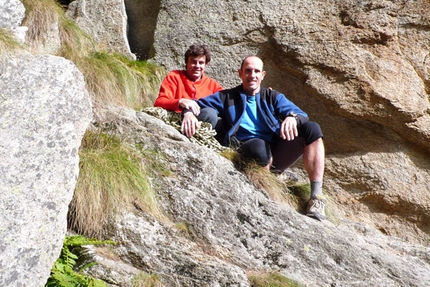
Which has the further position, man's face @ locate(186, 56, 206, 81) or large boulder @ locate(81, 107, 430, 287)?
man's face @ locate(186, 56, 206, 81)

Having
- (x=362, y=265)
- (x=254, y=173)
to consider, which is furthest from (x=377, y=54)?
(x=362, y=265)

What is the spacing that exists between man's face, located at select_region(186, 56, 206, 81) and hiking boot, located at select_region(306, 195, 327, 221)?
2.36 meters

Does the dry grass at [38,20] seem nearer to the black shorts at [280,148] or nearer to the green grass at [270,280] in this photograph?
the black shorts at [280,148]

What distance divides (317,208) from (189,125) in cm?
165

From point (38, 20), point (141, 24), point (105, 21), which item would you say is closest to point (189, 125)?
point (38, 20)

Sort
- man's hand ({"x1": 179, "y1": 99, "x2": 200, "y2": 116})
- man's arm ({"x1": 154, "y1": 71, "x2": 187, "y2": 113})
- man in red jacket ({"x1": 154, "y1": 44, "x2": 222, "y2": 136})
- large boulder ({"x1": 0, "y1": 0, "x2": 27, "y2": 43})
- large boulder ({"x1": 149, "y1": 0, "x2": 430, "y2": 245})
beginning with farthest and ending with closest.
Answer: large boulder ({"x1": 149, "y1": 0, "x2": 430, "y2": 245}), man in red jacket ({"x1": 154, "y1": 44, "x2": 222, "y2": 136}), man's arm ({"x1": 154, "y1": 71, "x2": 187, "y2": 113}), man's hand ({"x1": 179, "y1": 99, "x2": 200, "y2": 116}), large boulder ({"x1": 0, "y1": 0, "x2": 27, "y2": 43})

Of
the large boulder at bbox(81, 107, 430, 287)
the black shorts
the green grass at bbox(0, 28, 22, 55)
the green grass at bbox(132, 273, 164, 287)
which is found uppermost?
the green grass at bbox(0, 28, 22, 55)

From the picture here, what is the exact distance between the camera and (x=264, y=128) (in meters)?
6.39

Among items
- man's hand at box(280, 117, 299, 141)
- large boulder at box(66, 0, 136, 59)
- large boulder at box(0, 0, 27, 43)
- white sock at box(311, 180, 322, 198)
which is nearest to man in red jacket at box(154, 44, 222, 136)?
man's hand at box(280, 117, 299, 141)

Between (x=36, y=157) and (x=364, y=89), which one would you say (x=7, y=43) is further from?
(x=364, y=89)

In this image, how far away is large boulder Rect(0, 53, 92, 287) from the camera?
3.54 meters

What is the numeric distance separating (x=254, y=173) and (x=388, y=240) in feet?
5.97

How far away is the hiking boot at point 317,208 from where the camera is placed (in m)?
5.87

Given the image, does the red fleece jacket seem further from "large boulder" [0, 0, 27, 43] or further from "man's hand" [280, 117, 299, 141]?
"large boulder" [0, 0, 27, 43]
